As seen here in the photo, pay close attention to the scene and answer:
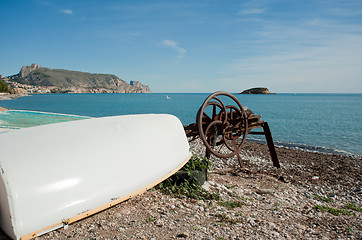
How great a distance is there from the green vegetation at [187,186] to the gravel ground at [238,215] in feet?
0.55

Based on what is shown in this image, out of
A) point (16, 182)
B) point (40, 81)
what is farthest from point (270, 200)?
point (40, 81)

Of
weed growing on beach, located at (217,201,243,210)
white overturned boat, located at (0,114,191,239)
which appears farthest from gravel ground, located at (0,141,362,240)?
white overturned boat, located at (0,114,191,239)

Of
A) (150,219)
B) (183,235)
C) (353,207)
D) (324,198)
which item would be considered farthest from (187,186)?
(353,207)

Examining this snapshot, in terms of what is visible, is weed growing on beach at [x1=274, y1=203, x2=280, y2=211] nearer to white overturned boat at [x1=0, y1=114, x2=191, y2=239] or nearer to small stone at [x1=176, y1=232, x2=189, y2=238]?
white overturned boat at [x1=0, y1=114, x2=191, y2=239]

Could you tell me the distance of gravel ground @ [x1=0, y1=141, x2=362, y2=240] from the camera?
3.64m

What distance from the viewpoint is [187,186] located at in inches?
206

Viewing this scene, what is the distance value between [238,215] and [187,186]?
119 cm

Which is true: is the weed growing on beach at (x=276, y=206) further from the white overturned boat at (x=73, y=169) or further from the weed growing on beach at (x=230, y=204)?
the white overturned boat at (x=73, y=169)

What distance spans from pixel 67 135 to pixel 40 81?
656ft

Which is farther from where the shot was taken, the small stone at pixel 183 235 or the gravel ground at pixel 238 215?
the gravel ground at pixel 238 215

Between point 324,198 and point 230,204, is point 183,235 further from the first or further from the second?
point 324,198

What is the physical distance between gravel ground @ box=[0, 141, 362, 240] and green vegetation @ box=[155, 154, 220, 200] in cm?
17

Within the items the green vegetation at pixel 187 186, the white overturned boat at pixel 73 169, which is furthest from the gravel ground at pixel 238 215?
the white overturned boat at pixel 73 169

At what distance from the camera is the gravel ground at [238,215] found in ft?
11.9
